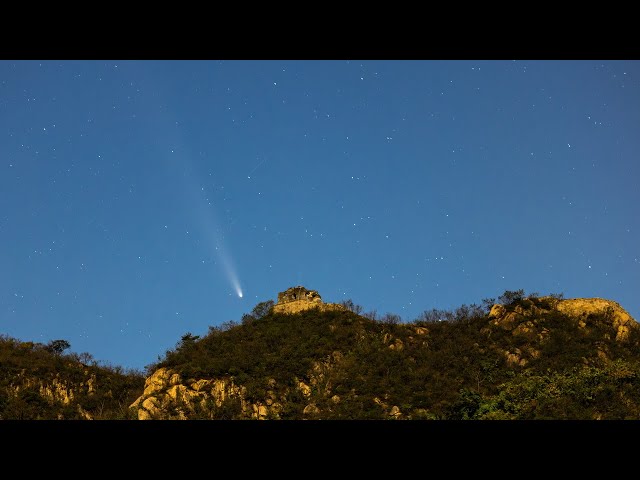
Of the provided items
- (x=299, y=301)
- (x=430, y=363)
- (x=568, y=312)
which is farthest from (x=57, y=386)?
(x=568, y=312)

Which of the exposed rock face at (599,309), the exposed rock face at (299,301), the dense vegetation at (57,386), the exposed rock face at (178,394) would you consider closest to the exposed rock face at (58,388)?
the dense vegetation at (57,386)

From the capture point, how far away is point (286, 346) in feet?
176

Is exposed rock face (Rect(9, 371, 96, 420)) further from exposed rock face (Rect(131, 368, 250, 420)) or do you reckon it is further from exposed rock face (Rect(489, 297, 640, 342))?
exposed rock face (Rect(489, 297, 640, 342))

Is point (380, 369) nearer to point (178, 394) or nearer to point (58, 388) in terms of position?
point (178, 394)

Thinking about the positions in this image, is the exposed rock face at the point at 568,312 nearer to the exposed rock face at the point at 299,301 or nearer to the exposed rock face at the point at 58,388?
the exposed rock face at the point at 299,301

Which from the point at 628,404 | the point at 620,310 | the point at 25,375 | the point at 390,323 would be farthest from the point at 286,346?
the point at 620,310

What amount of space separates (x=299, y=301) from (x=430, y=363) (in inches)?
841

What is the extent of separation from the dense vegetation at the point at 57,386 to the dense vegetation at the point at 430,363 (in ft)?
19.8

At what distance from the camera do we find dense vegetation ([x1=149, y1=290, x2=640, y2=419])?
37031 mm

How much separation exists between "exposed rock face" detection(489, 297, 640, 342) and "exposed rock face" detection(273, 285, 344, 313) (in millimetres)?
19776

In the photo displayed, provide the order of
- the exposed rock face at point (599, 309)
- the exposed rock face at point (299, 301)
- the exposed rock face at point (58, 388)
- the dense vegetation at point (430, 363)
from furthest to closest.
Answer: the exposed rock face at point (299, 301)
the exposed rock face at point (599, 309)
the exposed rock face at point (58, 388)
the dense vegetation at point (430, 363)

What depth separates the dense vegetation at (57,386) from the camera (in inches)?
1699
